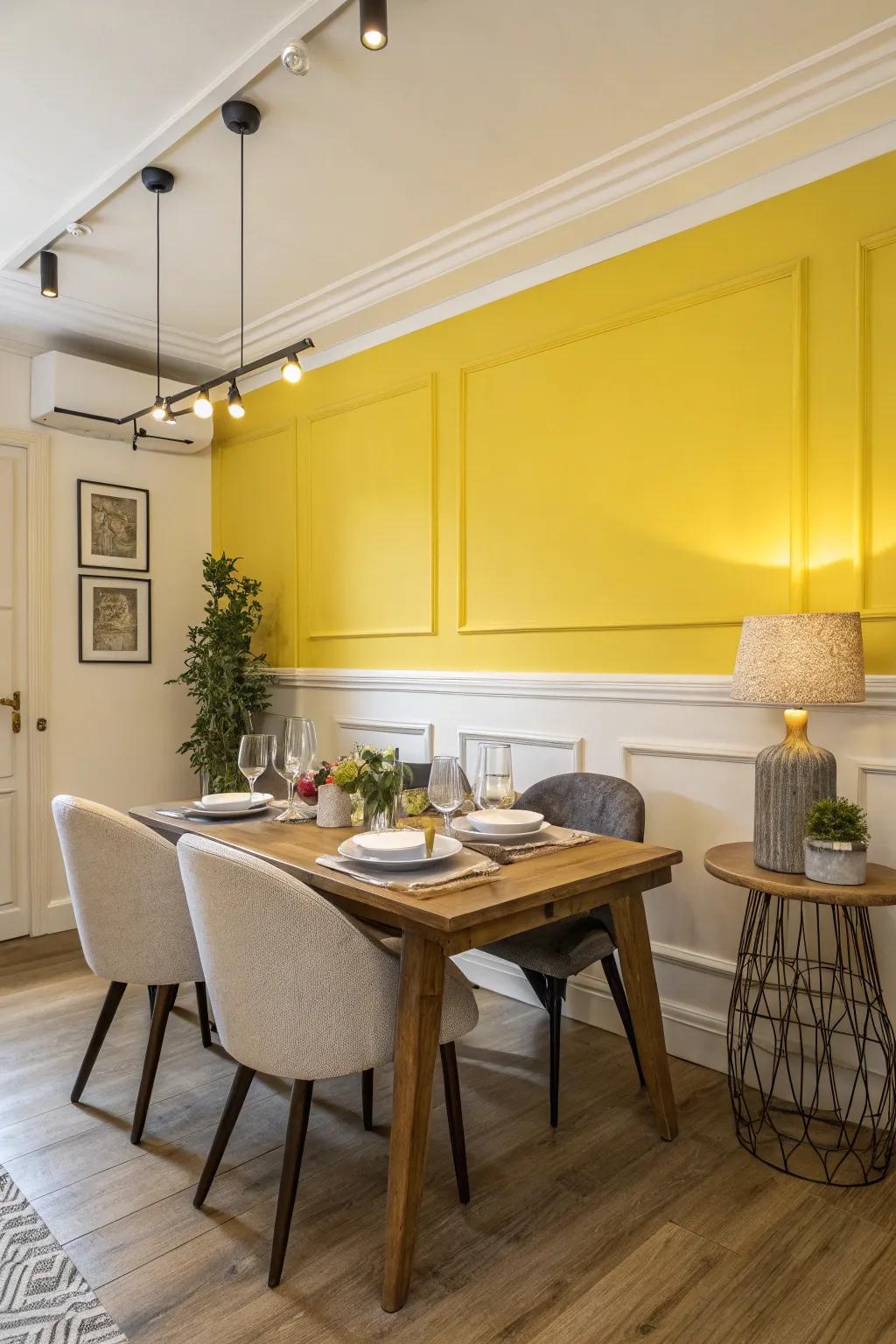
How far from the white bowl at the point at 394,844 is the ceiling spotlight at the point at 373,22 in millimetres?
1761

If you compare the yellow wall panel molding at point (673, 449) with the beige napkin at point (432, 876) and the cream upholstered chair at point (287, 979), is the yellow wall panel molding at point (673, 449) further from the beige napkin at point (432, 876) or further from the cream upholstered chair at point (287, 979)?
the cream upholstered chair at point (287, 979)

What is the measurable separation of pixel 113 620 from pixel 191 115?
8.05 feet

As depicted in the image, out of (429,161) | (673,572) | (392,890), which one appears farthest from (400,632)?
(392,890)

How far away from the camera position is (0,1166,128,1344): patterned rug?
160cm

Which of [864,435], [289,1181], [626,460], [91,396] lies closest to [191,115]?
[626,460]

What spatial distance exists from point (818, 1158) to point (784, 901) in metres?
0.64

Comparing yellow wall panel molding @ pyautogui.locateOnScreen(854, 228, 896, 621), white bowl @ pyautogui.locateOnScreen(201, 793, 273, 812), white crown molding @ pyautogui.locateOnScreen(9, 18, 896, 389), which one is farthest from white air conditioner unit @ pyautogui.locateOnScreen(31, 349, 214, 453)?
yellow wall panel molding @ pyautogui.locateOnScreen(854, 228, 896, 621)

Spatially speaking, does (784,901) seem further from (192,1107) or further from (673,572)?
(192,1107)

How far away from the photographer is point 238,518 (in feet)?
14.9

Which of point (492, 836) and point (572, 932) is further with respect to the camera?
point (572, 932)

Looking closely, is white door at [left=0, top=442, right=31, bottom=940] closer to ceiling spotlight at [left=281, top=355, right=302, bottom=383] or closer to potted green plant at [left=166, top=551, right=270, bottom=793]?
potted green plant at [left=166, top=551, right=270, bottom=793]

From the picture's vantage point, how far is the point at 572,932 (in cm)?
A: 236

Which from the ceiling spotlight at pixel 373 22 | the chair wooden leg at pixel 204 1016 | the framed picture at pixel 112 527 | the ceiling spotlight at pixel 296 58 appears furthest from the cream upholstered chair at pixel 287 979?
the framed picture at pixel 112 527

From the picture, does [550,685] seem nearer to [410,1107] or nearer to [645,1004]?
[645,1004]
